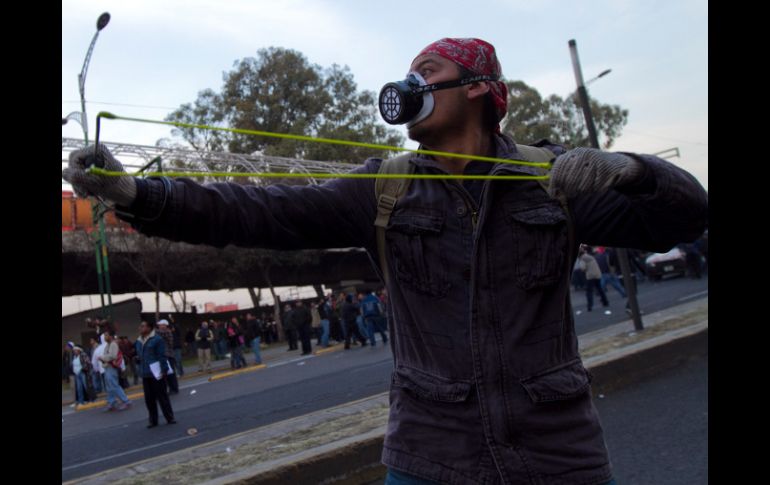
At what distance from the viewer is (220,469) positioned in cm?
470

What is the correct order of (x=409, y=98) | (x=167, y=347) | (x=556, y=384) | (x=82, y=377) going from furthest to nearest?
(x=82, y=377), (x=167, y=347), (x=409, y=98), (x=556, y=384)

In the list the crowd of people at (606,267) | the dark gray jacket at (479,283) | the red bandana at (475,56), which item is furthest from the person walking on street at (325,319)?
the dark gray jacket at (479,283)

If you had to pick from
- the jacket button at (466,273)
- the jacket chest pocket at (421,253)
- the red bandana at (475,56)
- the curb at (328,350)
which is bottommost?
the curb at (328,350)

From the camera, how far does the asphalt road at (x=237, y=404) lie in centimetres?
857

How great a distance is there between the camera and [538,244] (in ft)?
6.50

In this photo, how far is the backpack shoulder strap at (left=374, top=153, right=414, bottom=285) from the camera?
2.12 metres

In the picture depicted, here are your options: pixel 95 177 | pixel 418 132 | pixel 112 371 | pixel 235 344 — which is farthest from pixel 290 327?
pixel 95 177

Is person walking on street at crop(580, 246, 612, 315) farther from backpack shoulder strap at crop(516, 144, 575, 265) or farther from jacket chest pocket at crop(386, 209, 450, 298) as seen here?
jacket chest pocket at crop(386, 209, 450, 298)

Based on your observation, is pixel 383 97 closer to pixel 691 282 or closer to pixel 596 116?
pixel 691 282

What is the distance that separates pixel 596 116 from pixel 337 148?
25.2 m

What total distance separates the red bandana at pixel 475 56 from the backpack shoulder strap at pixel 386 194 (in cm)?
40

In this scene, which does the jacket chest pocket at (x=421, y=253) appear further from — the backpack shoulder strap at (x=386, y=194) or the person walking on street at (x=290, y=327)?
the person walking on street at (x=290, y=327)

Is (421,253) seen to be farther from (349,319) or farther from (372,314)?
(349,319)

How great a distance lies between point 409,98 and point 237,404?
33.1 feet
